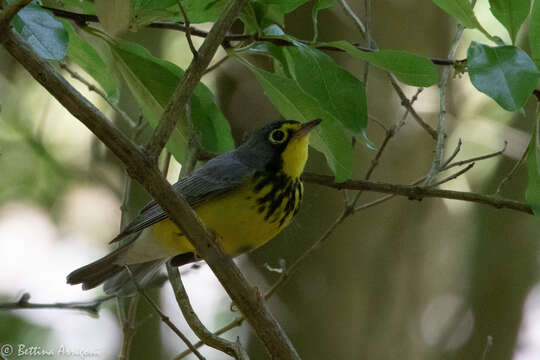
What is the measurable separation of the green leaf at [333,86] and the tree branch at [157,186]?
600 mm

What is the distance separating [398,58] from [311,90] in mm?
320

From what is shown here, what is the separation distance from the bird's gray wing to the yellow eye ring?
23 centimetres

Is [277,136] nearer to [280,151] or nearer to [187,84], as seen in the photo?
[280,151]

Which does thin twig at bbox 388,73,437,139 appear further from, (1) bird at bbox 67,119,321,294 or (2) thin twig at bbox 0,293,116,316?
(2) thin twig at bbox 0,293,116,316

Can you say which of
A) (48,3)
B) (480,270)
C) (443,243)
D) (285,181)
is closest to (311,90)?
(48,3)

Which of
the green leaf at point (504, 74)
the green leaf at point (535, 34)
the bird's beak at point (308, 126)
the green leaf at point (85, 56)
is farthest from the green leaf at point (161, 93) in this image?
the green leaf at point (535, 34)

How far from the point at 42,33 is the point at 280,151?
1792 millimetres

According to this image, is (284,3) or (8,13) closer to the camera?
(8,13)

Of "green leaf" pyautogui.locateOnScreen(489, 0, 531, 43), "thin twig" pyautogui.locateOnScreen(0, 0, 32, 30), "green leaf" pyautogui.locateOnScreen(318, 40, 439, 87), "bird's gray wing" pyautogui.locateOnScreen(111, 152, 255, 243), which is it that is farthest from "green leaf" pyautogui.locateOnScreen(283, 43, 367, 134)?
"bird's gray wing" pyautogui.locateOnScreen(111, 152, 255, 243)

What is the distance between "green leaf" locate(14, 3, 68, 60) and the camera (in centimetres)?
214

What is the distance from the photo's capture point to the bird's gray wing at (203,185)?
3.45 meters

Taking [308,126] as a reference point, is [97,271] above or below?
below

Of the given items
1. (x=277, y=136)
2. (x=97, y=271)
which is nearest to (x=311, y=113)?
(x=277, y=136)

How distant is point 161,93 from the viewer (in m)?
2.74
